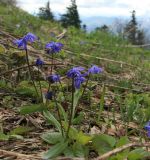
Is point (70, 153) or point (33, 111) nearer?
point (70, 153)

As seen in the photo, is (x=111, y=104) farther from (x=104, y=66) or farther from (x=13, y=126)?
(x=104, y=66)

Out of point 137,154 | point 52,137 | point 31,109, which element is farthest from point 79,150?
point 31,109

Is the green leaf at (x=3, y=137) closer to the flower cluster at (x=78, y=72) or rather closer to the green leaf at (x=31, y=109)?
the green leaf at (x=31, y=109)

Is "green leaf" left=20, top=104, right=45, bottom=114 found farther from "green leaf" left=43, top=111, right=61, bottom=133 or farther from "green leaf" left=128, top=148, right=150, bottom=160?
"green leaf" left=128, top=148, right=150, bottom=160

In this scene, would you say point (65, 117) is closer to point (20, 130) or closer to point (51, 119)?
point (51, 119)

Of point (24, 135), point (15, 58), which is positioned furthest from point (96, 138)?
point (15, 58)

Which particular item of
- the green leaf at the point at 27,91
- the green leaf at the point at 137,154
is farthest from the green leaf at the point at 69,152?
the green leaf at the point at 27,91
